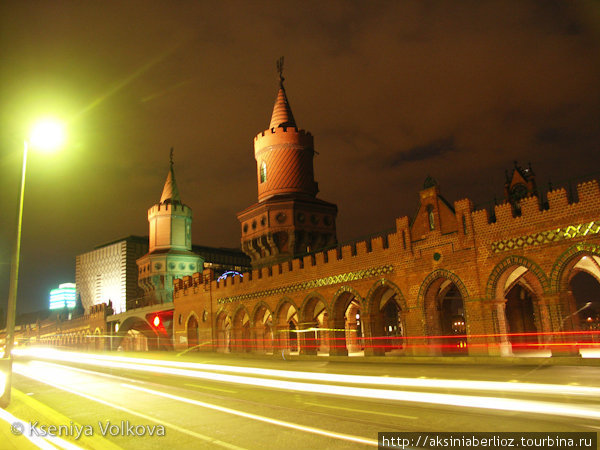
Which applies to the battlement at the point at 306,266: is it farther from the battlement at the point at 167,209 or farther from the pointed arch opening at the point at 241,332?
the battlement at the point at 167,209

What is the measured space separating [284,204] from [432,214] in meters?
14.0

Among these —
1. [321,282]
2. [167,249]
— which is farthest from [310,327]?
[167,249]

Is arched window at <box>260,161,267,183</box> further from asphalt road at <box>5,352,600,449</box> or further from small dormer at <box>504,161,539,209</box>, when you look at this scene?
asphalt road at <box>5,352,600,449</box>

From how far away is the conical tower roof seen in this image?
118 feet

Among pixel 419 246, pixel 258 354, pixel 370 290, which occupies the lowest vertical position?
pixel 258 354

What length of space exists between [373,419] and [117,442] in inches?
160

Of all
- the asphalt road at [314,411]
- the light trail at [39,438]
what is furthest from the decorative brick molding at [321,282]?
the light trail at [39,438]

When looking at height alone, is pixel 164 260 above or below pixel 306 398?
above

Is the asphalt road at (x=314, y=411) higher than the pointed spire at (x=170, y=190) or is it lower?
lower

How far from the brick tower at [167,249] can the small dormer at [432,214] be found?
33.8 m

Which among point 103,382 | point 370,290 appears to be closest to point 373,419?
point 103,382

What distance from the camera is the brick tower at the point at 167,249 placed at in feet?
160

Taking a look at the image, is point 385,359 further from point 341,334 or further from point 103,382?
point 103,382

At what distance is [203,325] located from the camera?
36.0 metres
